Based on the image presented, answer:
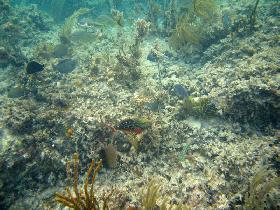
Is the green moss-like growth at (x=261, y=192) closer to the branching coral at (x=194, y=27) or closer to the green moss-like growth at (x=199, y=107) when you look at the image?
the green moss-like growth at (x=199, y=107)

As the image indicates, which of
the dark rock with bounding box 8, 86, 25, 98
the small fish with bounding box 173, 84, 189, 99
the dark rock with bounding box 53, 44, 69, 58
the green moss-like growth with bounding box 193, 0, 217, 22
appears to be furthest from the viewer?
the dark rock with bounding box 53, 44, 69, 58

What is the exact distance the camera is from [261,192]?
11.3 ft

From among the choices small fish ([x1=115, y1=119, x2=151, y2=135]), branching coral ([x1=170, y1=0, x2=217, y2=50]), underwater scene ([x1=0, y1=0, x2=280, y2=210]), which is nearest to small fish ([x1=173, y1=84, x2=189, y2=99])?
underwater scene ([x1=0, y1=0, x2=280, y2=210])

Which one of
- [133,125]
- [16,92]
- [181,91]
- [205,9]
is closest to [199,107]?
[181,91]

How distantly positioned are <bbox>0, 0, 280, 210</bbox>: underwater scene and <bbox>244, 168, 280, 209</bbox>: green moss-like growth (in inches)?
0.6

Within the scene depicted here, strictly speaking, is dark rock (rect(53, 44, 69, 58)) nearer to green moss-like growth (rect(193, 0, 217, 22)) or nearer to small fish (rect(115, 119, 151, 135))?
green moss-like growth (rect(193, 0, 217, 22))

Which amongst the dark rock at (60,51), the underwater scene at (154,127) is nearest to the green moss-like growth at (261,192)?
the underwater scene at (154,127)

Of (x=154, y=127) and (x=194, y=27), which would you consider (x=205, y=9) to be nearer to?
(x=194, y=27)

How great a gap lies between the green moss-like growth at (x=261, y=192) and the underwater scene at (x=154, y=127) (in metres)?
0.01

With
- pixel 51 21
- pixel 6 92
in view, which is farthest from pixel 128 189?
pixel 51 21

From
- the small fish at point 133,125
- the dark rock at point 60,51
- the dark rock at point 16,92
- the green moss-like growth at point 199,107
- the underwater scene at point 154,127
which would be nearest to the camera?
the underwater scene at point 154,127

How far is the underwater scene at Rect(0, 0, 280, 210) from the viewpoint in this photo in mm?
3707

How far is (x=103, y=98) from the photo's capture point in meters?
5.73

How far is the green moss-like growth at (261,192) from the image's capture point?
10.9 feet
